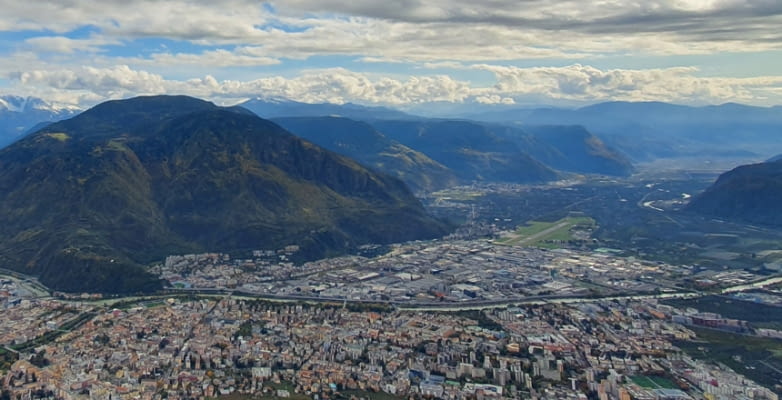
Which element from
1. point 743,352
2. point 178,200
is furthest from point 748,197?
point 178,200

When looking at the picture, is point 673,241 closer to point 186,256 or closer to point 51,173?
point 186,256

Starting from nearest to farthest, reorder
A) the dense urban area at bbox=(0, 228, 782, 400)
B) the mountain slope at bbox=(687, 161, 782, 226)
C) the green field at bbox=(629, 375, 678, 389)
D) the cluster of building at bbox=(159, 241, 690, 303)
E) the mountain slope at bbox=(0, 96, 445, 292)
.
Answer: the green field at bbox=(629, 375, 678, 389) < the dense urban area at bbox=(0, 228, 782, 400) < the cluster of building at bbox=(159, 241, 690, 303) < the mountain slope at bbox=(0, 96, 445, 292) < the mountain slope at bbox=(687, 161, 782, 226)

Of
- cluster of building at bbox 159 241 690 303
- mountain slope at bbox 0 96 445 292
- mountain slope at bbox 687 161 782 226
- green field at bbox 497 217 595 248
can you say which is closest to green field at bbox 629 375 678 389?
cluster of building at bbox 159 241 690 303

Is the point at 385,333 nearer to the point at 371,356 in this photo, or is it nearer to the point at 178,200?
the point at 371,356

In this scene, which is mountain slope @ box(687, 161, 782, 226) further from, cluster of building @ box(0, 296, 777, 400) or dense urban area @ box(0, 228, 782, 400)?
cluster of building @ box(0, 296, 777, 400)

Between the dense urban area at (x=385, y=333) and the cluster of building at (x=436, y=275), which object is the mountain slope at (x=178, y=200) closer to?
the cluster of building at (x=436, y=275)

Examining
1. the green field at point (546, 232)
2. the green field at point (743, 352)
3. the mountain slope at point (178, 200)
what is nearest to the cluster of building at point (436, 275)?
the mountain slope at point (178, 200)
